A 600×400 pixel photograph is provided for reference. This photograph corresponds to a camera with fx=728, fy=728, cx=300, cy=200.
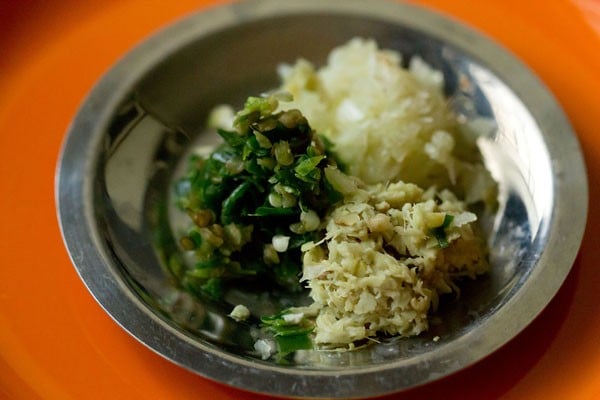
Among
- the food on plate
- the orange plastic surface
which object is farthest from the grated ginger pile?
the orange plastic surface

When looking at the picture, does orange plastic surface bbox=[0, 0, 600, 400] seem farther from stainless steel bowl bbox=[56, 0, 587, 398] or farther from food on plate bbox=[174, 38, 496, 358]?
food on plate bbox=[174, 38, 496, 358]

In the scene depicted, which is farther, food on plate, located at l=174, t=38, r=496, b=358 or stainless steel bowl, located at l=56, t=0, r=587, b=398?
food on plate, located at l=174, t=38, r=496, b=358

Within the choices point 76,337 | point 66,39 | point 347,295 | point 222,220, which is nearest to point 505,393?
point 347,295

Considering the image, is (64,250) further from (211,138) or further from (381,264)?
(381,264)

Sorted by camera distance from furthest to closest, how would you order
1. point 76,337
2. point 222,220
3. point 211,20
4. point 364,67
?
point 211,20
point 364,67
point 222,220
point 76,337

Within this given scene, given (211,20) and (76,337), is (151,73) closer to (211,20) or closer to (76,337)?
(211,20)
